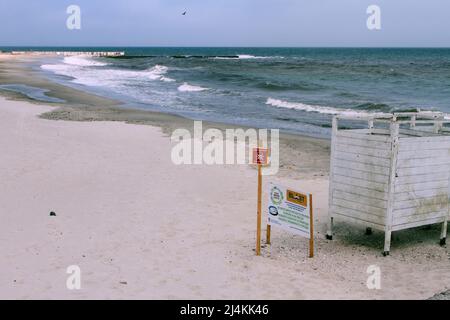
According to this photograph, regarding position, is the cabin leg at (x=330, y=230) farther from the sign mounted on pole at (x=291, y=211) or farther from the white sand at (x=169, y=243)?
the sign mounted on pole at (x=291, y=211)

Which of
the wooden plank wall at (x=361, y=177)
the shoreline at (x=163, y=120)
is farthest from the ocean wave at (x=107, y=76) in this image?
the wooden plank wall at (x=361, y=177)

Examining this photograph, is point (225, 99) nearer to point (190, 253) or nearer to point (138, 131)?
point (138, 131)

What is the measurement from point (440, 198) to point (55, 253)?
5798 mm

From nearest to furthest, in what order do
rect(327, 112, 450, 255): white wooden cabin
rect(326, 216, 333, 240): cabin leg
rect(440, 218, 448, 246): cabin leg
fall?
rect(327, 112, 450, 255): white wooden cabin → rect(440, 218, 448, 246): cabin leg → rect(326, 216, 333, 240): cabin leg

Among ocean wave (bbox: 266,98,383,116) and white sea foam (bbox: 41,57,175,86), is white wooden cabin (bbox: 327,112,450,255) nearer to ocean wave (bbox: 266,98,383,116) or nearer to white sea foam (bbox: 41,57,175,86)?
ocean wave (bbox: 266,98,383,116)

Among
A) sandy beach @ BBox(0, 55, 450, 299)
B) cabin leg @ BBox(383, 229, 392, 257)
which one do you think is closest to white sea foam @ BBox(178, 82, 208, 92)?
sandy beach @ BBox(0, 55, 450, 299)

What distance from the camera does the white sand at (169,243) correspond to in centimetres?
669

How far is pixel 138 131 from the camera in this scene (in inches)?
730

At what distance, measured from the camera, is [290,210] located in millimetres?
7992

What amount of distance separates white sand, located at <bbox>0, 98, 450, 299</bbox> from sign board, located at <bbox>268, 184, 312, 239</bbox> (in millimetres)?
408

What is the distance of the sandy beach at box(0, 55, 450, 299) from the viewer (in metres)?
6.70

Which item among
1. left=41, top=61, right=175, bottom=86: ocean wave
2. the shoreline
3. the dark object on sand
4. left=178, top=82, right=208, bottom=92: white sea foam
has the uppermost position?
left=41, top=61, right=175, bottom=86: ocean wave

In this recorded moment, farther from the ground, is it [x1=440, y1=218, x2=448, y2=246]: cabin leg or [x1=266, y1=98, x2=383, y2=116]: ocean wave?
[x1=266, y1=98, x2=383, y2=116]: ocean wave
